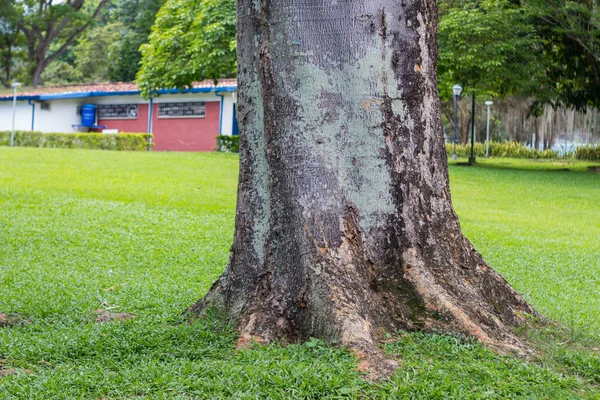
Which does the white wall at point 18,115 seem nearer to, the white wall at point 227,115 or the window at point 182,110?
the window at point 182,110

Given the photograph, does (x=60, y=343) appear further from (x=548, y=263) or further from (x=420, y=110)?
(x=548, y=263)

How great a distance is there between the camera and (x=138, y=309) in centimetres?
456

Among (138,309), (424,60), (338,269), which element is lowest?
(138,309)

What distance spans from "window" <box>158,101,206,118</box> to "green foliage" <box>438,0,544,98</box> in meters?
12.3

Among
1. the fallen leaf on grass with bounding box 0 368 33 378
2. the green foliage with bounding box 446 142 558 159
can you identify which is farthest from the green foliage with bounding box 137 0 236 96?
the fallen leaf on grass with bounding box 0 368 33 378

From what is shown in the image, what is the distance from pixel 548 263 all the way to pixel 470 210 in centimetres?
509

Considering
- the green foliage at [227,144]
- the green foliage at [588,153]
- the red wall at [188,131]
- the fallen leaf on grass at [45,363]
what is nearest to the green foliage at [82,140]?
the green foliage at [227,144]

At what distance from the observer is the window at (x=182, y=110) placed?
30.5 meters

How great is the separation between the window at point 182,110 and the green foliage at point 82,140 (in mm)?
3951

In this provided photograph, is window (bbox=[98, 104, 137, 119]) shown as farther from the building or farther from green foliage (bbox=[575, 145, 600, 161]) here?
green foliage (bbox=[575, 145, 600, 161])

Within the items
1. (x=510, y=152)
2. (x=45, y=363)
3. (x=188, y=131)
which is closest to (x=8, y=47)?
(x=188, y=131)

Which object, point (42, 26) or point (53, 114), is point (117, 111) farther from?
point (42, 26)

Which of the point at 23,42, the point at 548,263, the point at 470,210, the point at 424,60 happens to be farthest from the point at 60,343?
the point at 23,42

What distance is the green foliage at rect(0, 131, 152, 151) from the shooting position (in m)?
26.2
